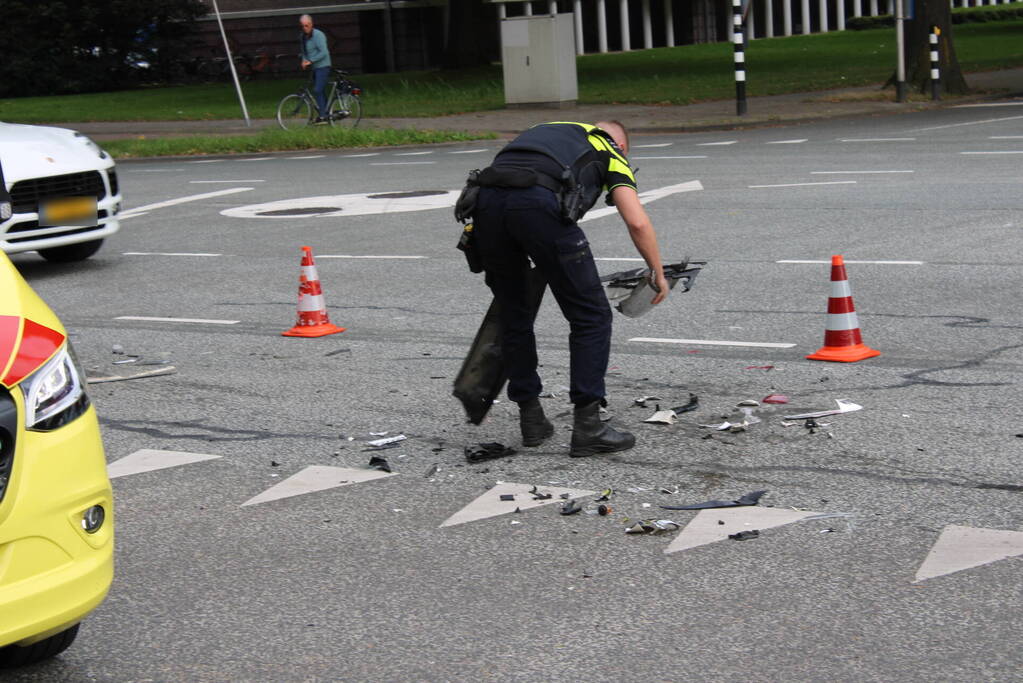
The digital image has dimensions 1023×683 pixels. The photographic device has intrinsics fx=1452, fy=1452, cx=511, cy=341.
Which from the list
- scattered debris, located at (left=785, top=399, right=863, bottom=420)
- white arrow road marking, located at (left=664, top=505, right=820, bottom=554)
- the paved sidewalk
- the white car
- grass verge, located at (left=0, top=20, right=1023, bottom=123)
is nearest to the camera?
white arrow road marking, located at (left=664, top=505, right=820, bottom=554)

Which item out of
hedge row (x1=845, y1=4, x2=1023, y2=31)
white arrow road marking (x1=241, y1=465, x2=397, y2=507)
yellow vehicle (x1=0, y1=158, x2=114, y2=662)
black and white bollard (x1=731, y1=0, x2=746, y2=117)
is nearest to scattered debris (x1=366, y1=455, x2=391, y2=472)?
white arrow road marking (x1=241, y1=465, x2=397, y2=507)

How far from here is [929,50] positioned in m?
25.8

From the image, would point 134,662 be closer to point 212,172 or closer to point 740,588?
point 740,588

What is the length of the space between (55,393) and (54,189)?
8.47 m

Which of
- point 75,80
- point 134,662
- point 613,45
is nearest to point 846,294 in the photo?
point 134,662

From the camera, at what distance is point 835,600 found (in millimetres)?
4352

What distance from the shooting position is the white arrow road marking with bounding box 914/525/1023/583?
4566mm

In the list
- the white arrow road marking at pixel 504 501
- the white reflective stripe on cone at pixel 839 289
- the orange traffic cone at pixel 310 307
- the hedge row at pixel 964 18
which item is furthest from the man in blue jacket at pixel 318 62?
the hedge row at pixel 964 18

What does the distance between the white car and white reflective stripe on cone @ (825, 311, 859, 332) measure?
6.71m

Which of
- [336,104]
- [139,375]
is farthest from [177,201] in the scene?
[139,375]

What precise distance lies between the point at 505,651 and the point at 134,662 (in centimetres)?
107

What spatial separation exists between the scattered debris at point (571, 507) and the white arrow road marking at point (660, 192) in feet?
27.8

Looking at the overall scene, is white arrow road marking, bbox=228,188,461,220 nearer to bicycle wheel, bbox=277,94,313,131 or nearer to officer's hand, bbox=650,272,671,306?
officer's hand, bbox=650,272,671,306

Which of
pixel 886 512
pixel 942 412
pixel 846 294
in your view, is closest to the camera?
pixel 886 512
